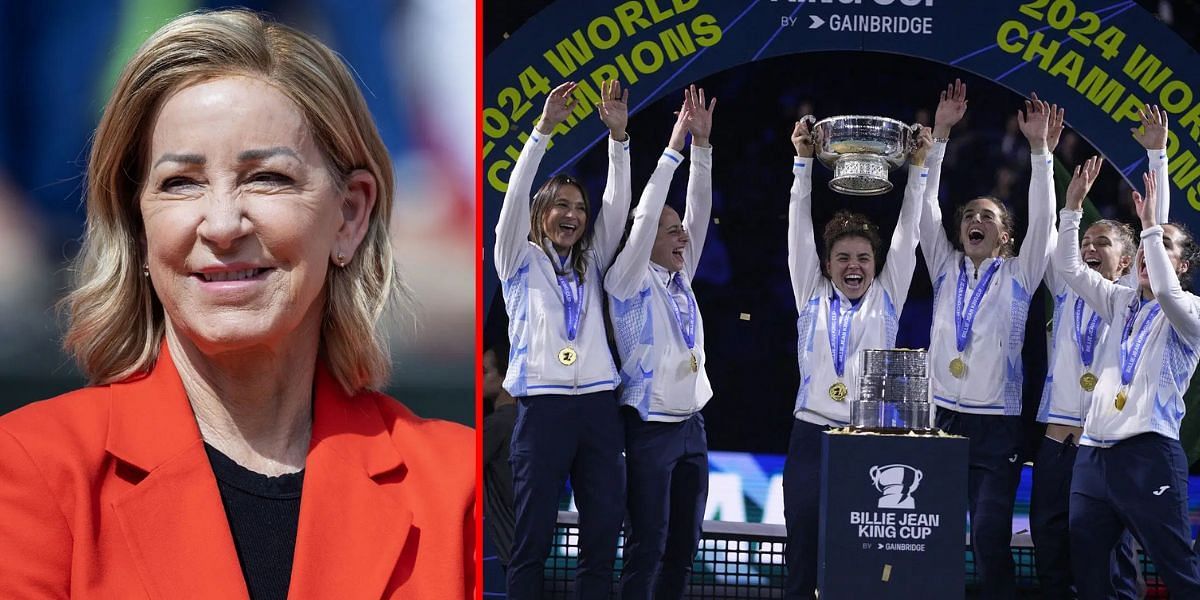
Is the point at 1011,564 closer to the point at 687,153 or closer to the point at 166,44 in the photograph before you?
the point at 687,153

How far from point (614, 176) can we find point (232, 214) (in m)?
2.47

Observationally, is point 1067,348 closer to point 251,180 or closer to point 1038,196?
point 1038,196

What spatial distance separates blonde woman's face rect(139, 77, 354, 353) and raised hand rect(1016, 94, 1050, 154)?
3.13 m

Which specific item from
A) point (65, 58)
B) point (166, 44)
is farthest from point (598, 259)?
point (166, 44)

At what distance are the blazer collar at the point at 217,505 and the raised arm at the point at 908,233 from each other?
2.71 m

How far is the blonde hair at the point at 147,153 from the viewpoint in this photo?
6.75ft

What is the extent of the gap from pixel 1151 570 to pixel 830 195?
1791mm

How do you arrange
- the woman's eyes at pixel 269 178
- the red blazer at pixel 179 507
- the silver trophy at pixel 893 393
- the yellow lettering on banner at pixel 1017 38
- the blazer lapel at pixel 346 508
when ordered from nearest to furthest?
the red blazer at pixel 179 507
the blazer lapel at pixel 346 508
the woman's eyes at pixel 269 178
the silver trophy at pixel 893 393
the yellow lettering on banner at pixel 1017 38

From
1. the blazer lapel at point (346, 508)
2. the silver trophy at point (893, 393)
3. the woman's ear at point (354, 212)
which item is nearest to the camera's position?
the blazer lapel at point (346, 508)

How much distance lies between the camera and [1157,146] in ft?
14.5

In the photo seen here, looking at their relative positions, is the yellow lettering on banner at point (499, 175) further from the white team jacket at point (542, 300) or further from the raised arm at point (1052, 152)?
the raised arm at point (1052, 152)

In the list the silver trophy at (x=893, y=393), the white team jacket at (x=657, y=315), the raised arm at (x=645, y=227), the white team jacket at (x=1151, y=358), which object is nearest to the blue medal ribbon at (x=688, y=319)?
the white team jacket at (x=657, y=315)

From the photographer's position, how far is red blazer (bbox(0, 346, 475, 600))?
5.94 ft

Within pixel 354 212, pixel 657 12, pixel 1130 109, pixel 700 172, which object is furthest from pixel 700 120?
pixel 354 212
